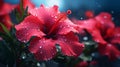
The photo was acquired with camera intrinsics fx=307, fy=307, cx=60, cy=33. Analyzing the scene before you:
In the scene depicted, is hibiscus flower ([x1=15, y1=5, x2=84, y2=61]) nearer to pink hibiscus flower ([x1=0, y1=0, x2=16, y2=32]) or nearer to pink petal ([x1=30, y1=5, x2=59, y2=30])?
pink petal ([x1=30, y1=5, x2=59, y2=30])

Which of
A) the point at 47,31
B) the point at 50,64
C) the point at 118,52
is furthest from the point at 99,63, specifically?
the point at 47,31

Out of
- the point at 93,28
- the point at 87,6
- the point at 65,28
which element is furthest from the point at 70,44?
the point at 87,6

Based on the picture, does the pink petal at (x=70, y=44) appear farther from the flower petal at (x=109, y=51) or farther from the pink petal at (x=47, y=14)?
the flower petal at (x=109, y=51)

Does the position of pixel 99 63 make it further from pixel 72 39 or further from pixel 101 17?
pixel 72 39

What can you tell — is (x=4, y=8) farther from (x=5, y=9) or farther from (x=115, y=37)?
(x=115, y=37)

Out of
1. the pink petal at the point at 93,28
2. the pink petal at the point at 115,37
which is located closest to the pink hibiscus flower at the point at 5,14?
the pink petal at the point at 93,28
